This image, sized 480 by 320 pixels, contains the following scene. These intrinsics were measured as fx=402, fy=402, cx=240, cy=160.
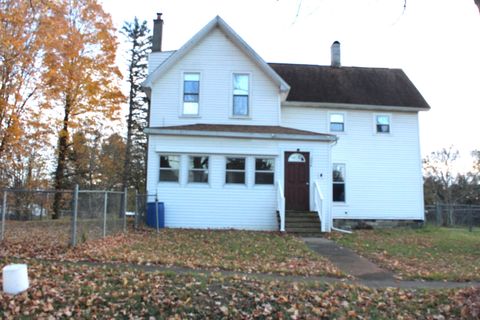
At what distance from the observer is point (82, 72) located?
68.8ft

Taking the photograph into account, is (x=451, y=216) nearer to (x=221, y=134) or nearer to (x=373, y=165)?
(x=373, y=165)

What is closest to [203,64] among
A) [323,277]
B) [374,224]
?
[374,224]

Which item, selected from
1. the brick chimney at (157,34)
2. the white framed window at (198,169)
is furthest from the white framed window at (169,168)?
the brick chimney at (157,34)

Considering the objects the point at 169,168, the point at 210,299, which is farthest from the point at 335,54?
the point at 210,299

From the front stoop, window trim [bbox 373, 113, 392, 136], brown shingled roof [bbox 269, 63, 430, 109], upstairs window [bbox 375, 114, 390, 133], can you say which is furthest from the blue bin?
upstairs window [bbox 375, 114, 390, 133]

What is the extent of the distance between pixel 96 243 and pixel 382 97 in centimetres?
1575

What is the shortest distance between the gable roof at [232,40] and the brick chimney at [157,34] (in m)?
4.16

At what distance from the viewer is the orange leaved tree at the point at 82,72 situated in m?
19.4

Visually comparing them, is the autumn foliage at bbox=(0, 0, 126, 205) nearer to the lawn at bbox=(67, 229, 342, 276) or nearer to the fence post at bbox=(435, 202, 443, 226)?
the lawn at bbox=(67, 229, 342, 276)

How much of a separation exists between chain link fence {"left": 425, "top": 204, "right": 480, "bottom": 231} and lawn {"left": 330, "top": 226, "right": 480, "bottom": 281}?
630 centimetres

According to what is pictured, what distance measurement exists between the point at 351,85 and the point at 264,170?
817 cm

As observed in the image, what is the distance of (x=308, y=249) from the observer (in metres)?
11.5

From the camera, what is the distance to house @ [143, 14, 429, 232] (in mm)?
15977

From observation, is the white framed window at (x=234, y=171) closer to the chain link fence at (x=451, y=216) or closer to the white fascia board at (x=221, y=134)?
the white fascia board at (x=221, y=134)
